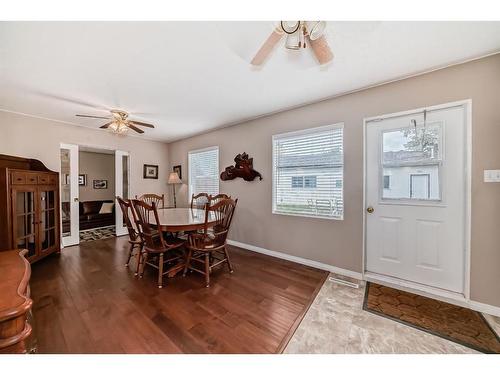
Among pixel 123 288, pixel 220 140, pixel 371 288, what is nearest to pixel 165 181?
pixel 220 140

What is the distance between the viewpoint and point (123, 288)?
215 centimetres

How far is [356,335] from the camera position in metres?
1.49

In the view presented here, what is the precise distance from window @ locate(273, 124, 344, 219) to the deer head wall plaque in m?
0.42

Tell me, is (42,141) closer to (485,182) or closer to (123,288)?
(123,288)

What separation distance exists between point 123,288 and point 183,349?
48.4 inches

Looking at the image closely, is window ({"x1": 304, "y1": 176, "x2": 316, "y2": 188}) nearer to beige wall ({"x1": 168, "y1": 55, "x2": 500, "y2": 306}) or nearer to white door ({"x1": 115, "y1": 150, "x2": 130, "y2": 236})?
beige wall ({"x1": 168, "y1": 55, "x2": 500, "y2": 306})

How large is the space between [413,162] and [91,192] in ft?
24.8

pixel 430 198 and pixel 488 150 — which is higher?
pixel 488 150

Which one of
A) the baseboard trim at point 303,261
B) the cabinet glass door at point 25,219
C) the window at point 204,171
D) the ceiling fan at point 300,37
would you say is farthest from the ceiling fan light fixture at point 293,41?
the cabinet glass door at point 25,219

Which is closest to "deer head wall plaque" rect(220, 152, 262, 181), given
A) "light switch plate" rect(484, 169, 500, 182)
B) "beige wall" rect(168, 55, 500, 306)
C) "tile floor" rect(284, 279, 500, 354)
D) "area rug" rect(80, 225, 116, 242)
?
"beige wall" rect(168, 55, 500, 306)

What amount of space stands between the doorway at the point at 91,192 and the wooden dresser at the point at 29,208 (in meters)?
0.49

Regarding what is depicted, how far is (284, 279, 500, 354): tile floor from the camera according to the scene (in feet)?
4.47

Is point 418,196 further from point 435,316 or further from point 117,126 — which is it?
point 117,126

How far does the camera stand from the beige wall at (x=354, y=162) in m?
1.73
